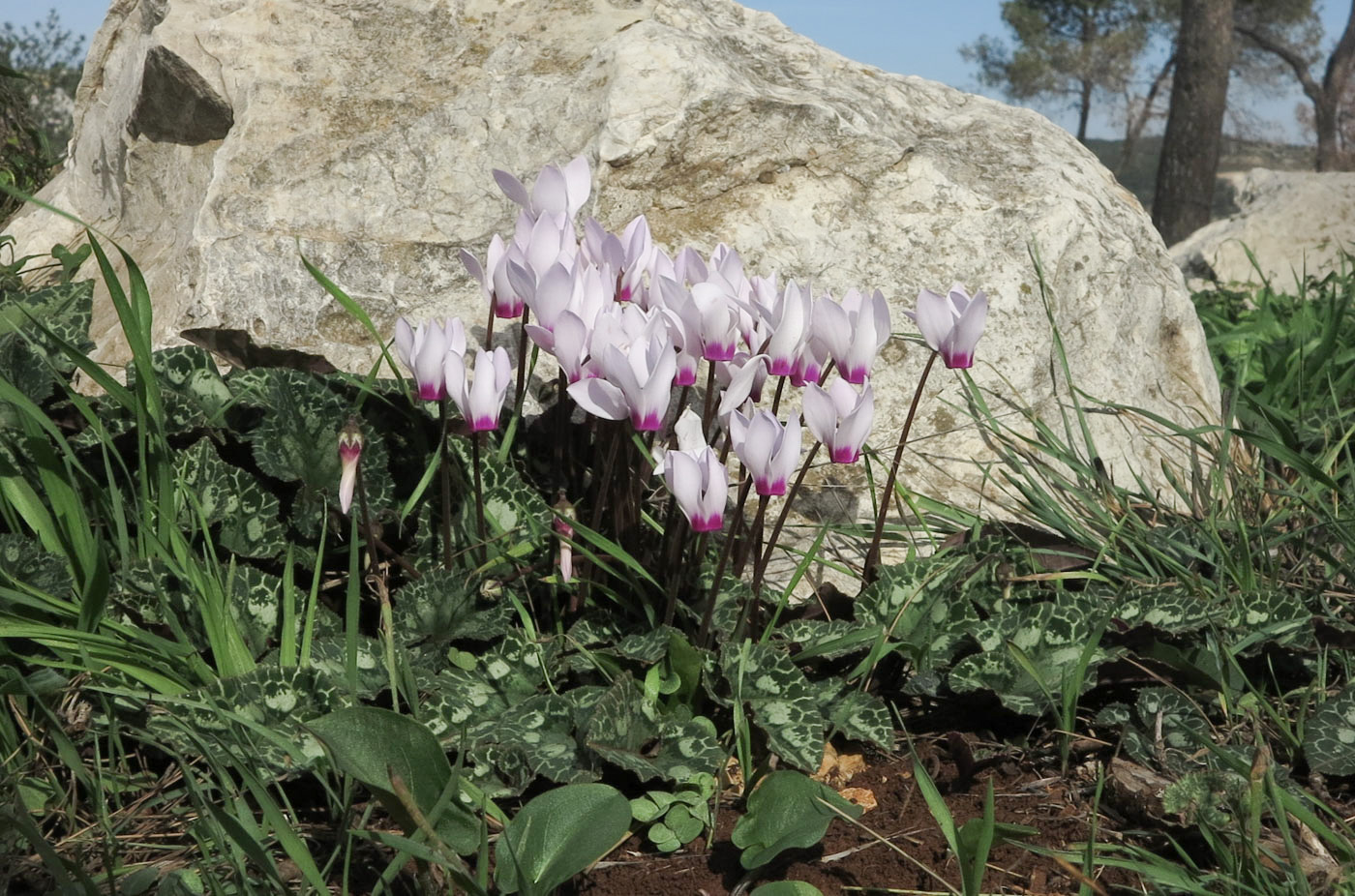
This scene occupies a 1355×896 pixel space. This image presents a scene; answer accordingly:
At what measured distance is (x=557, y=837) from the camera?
1589mm

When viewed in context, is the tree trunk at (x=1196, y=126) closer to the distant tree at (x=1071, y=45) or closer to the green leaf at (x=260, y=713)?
the green leaf at (x=260, y=713)

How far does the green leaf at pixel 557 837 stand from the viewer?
1.53m

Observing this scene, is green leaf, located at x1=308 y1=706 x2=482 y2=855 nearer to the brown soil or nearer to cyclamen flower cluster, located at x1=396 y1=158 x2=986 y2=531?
the brown soil

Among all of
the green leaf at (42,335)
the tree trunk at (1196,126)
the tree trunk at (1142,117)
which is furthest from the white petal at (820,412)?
the tree trunk at (1142,117)

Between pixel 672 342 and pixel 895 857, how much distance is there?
2.94 ft

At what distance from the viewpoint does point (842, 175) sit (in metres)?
3.02

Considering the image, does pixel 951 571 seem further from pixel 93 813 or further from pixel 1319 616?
pixel 93 813

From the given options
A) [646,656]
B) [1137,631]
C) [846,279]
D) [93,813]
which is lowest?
[93,813]

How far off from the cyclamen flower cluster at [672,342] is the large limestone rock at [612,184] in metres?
0.69

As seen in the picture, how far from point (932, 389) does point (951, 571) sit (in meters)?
0.72

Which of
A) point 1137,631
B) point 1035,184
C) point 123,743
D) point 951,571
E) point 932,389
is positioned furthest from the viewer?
point 1035,184

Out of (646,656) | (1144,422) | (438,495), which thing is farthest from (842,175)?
(646,656)

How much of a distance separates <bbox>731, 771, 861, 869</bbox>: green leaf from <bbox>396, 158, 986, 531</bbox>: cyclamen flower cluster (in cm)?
42

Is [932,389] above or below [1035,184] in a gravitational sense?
below
